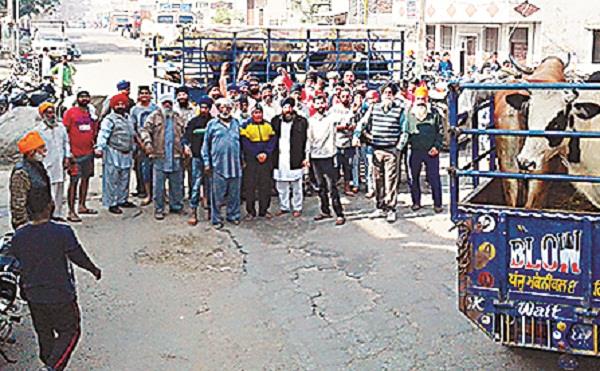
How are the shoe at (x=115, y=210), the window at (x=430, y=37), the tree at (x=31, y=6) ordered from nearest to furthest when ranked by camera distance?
the shoe at (x=115, y=210) → the window at (x=430, y=37) → the tree at (x=31, y=6)

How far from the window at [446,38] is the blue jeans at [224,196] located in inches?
927

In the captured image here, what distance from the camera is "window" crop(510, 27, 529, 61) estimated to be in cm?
3041

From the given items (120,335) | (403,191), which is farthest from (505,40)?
(120,335)

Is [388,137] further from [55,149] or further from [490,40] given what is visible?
[490,40]

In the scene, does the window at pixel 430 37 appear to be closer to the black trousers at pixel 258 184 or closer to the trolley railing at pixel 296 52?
the trolley railing at pixel 296 52

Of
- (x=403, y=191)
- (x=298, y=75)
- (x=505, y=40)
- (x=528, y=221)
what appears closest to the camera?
(x=528, y=221)

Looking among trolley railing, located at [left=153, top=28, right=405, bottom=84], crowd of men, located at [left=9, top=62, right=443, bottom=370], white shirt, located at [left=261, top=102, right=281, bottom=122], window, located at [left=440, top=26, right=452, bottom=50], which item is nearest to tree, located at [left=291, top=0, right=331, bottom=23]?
window, located at [left=440, top=26, right=452, bottom=50]

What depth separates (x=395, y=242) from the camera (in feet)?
34.7

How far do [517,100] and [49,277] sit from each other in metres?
3.64

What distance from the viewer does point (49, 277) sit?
5.81 meters

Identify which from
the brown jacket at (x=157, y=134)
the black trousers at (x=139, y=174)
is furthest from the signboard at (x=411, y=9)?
the brown jacket at (x=157, y=134)

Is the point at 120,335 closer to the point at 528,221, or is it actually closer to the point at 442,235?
the point at 528,221

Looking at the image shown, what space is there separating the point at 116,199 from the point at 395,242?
3.90m

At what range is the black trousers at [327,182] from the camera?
37.6 ft
